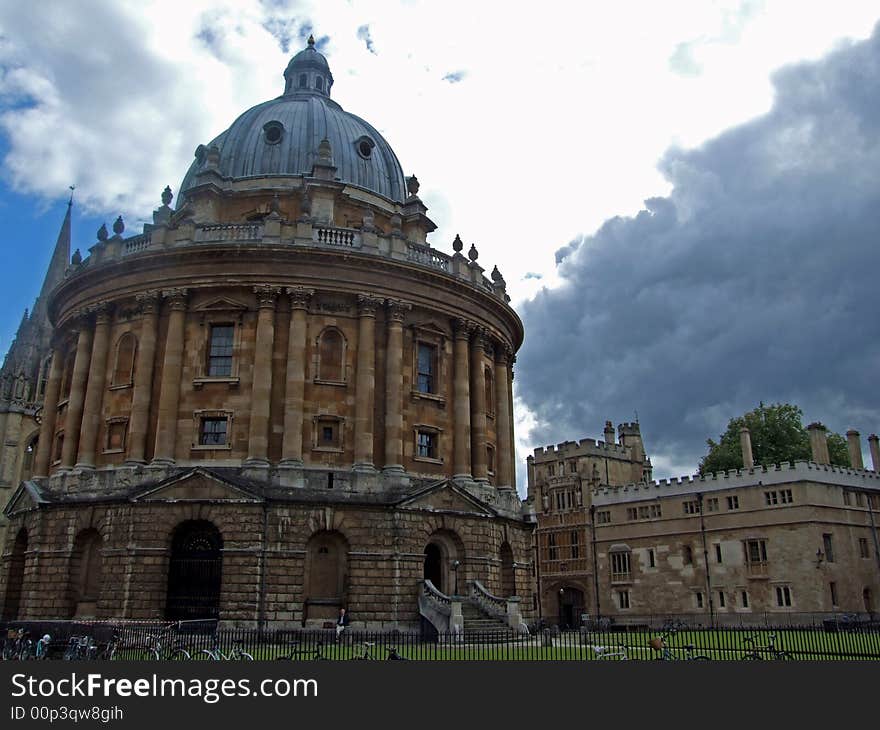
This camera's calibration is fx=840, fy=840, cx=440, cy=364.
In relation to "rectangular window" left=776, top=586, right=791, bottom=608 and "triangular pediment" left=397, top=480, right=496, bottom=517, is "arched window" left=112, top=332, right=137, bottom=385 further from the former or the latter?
"rectangular window" left=776, top=586, right=791, bottom=608

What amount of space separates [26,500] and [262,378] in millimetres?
12866

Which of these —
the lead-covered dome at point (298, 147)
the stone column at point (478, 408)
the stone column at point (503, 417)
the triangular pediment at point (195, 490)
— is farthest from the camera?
the lead-covered dome at point (298, 147)

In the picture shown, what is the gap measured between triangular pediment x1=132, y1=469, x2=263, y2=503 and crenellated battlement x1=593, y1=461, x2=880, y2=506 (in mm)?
37823

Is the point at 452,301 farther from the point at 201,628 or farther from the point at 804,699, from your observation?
the point at 804,699

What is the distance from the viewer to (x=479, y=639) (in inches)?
1202

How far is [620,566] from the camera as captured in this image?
66.1 meters

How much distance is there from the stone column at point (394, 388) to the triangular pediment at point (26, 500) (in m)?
15.0

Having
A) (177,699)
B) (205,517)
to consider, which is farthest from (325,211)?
(177,699)

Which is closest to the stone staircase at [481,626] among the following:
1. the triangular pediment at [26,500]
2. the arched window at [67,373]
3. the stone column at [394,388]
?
the stone column at [394,388]

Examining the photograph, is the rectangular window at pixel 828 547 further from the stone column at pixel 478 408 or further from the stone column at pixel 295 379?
the stone column at pixel 295 379

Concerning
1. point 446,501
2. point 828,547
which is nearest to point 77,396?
point 446,501

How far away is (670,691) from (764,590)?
44.4 m

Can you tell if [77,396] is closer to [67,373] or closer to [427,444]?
[67,373]

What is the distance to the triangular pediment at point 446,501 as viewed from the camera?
35584mm
